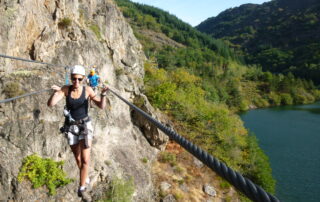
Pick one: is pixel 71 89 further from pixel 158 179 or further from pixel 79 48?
pixel 158 179

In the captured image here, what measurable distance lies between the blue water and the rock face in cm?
1812

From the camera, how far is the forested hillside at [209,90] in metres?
28.7

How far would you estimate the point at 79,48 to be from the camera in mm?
17797

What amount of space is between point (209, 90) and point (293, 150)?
3104 centimetres

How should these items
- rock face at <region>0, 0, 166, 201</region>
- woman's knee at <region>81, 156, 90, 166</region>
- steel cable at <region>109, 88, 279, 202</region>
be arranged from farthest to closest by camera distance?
1. rock face at <region>0, 0, 166, 201</region>
2. woman's knee at <region>81, 156, 90, 166</region>
3. steel cable at <region>109, 88, 279, 202</region>

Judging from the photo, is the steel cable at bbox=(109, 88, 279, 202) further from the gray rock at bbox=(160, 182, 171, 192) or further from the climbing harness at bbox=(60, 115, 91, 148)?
the gray rock at bbox=(160, 182, 171, 192)

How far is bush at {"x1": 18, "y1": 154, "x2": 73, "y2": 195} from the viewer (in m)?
12.6

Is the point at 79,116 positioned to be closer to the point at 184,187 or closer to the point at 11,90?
the point at 11,90

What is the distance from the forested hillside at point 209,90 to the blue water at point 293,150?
2534 mm

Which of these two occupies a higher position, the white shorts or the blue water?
the white shorts

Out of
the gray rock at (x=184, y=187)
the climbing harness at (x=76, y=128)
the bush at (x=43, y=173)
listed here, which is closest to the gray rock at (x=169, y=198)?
the gray rock at (x=184, y=187)

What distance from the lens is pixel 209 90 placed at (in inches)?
2459

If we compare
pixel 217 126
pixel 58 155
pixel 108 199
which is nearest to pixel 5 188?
pixel 58 155

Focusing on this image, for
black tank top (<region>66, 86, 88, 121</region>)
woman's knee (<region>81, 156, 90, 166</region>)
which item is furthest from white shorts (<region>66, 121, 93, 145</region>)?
woman's knee (<region>81, 156, 90, 166</region>)
